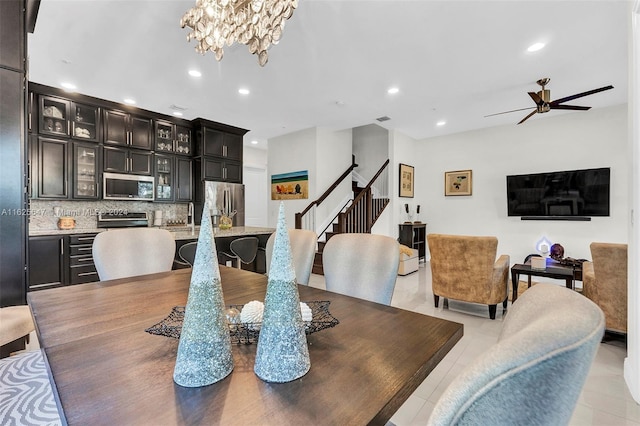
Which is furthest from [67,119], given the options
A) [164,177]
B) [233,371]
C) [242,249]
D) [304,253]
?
[233,371]

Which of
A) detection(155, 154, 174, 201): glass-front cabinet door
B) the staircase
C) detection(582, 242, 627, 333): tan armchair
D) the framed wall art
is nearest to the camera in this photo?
detection(582, 242, 627, 333): tan armchair

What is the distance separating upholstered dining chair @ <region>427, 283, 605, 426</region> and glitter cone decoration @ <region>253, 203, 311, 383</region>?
38cm

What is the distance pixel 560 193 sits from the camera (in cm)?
512

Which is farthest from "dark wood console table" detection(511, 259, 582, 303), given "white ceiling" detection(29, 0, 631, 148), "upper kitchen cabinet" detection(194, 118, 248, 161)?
"upper kitchen cabinet" detection(194, 118, 248, 161)

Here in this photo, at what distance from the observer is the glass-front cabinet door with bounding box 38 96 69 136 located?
3.89 metres

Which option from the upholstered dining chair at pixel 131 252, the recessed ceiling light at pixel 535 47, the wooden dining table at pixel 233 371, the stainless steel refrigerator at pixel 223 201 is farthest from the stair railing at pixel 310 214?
the wooden dining table at pixel 233 371

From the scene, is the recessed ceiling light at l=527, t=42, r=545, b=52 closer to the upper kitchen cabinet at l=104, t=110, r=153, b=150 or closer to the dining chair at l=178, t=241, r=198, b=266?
the dining chair at l=178, t=241, r=198, b=266

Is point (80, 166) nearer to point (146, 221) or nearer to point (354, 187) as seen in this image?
point (146, 221)

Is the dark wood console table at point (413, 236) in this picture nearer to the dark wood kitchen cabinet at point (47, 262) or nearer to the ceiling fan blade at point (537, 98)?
the ceiling fan blade at point (537, 98)

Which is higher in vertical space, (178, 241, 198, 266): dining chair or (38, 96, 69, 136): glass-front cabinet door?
(38, 96, 69, 136): glass-front cabinet door

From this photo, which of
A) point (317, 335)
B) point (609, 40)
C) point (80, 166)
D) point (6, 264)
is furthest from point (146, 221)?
point (609, 40)

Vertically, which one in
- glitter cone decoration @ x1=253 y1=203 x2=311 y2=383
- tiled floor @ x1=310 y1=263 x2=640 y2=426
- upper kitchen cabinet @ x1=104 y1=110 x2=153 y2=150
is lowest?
tiled floor @ x1=310 y1=263 x2=640 y2=426

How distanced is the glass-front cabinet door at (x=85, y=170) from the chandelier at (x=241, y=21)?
3.56 metres

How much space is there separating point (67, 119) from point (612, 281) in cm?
640
